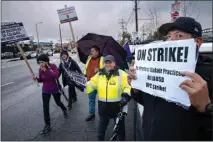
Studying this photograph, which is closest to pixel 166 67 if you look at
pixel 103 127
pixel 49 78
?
pixel 103 127

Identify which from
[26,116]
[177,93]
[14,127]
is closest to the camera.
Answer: [177,93]

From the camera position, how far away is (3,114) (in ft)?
21.5

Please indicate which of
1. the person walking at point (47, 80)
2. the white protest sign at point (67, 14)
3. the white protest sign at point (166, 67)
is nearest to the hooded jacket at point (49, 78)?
the person walking at point (47, 80)

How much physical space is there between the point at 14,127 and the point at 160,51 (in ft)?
15.4

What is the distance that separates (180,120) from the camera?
179 centimetres

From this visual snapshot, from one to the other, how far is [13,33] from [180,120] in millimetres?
4898

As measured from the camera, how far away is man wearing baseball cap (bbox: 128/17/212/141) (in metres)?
1.54

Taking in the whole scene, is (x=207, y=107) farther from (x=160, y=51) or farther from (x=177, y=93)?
(x=160, y=51)

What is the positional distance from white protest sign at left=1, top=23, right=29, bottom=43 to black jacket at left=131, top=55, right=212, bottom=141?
4.53 metres

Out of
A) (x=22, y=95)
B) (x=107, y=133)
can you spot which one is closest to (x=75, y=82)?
(x=107, y=133)

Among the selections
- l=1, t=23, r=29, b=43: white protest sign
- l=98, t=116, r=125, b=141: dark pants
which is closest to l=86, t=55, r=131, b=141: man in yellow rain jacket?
l=98, t=116, r=125, b=141: dark pants

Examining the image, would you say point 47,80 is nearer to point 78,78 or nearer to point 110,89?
point 78,78

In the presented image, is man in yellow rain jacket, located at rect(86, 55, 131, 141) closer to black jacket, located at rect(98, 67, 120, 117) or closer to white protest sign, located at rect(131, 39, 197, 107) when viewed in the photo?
black jacket, located at rect(98, 67, 120, 117)

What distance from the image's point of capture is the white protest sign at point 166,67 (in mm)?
1648
